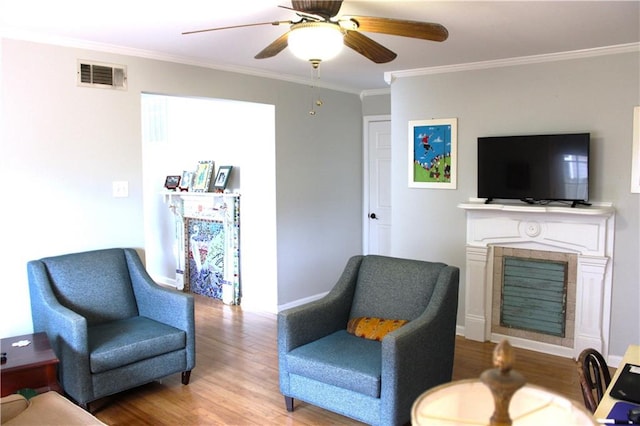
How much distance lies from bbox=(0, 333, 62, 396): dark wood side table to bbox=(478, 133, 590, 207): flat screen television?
332cm

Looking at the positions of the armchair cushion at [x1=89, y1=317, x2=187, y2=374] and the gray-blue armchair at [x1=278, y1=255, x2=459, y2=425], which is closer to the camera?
the gray-blue armchair at [x1=278, y1=255, x2=459, y2=425]

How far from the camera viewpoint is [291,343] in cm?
307

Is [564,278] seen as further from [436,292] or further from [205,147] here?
[205,147]

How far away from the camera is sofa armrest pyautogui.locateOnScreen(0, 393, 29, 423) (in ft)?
6.84

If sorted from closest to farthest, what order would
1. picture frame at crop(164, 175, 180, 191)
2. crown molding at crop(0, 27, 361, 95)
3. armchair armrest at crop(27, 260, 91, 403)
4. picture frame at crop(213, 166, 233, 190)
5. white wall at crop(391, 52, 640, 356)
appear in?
armchair armrest at crop(27, 260, 91, 403) → crown molding at crop(0, 27, 361, 95) → white wall at crop(391, 52, 640, 356) → picture frame at crop(213, 166, 233, 190) → picture frame at crop(164, 175, 180, 191)

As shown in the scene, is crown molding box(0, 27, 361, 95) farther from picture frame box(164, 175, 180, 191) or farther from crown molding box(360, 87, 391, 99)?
picture frame box(164, 175, 180, 191)

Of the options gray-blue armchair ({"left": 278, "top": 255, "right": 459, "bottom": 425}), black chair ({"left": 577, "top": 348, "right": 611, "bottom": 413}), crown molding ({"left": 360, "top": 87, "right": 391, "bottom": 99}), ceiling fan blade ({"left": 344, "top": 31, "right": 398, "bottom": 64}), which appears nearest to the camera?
black chair ({"left": 577, "top": 348, "right": 611, "bottom": 413})

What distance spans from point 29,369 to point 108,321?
83 centimetres

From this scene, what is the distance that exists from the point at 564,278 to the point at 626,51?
1.72 m

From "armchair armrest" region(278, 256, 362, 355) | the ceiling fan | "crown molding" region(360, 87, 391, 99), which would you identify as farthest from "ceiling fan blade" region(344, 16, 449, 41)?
"crown molding" region(360, 87, 391, 99)

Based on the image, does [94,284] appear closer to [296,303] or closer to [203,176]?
[296,303]

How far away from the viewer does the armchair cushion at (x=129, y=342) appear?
3.05 metres

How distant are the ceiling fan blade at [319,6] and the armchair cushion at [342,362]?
1.78 metres

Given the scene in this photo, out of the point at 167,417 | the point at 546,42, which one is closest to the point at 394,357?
the point at 167,417
